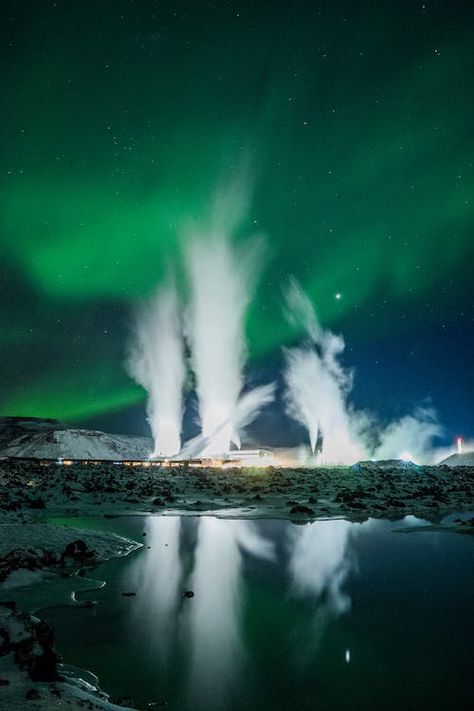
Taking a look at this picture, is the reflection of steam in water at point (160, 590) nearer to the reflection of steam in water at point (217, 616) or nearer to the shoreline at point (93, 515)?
the reflection of steam in water at point (217, 616)

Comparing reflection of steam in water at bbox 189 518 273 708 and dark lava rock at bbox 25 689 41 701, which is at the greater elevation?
dark lava rock at bbox 25 689 41 701

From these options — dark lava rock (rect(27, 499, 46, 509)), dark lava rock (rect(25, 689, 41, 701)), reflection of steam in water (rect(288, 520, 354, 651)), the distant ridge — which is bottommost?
reflection of steam in water (rect(288, 520, 354, 651))

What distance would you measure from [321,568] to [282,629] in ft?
13.4

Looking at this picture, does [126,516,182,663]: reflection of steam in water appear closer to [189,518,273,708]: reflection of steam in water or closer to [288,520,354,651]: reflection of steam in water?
[189,518,273,708]: reflection of steam in water

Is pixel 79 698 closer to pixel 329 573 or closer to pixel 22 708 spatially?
pixel 22 708

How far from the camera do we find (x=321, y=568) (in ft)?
32.6

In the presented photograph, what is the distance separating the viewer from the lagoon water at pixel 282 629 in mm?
4488

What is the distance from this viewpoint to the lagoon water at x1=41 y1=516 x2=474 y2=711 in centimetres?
449

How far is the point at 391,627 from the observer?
6219 millimetres

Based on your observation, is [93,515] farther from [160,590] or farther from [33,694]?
[33,694]

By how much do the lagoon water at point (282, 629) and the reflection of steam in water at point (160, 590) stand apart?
0.03 metres

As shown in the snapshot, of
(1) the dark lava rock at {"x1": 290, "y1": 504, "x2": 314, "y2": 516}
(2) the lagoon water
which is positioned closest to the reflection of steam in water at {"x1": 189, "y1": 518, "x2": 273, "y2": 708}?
(2) the lagoon water

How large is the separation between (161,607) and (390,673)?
3.73 metres

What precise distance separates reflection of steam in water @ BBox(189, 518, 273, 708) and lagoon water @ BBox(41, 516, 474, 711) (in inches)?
0.9
